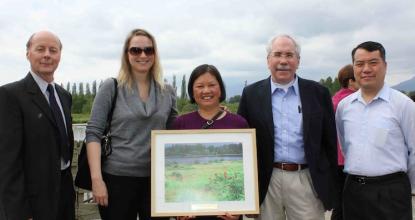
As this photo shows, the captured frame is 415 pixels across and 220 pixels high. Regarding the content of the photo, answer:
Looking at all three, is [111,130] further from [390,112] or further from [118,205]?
[390,112]

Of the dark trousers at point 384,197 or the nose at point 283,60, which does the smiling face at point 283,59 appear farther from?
the dark trousers at point 384,197

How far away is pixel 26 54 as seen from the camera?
4.02 meters

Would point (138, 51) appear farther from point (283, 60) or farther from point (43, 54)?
point (283, 60)

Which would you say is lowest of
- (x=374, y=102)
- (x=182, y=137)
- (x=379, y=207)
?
(x=379, y=207)

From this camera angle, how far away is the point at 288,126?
425 centimetres

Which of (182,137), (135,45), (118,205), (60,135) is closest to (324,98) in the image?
(182,137)

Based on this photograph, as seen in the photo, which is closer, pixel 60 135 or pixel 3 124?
pixel 3 124

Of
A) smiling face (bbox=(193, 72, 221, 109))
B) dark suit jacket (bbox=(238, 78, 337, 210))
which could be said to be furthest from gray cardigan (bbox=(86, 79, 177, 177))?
dark suit jacket (bbox=(238, 78, 337, 210))

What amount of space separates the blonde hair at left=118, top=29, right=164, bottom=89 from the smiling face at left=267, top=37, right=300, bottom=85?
1158mm

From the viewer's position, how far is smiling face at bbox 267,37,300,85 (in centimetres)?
423

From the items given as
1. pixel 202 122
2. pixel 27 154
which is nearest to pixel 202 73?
pixel 202 122

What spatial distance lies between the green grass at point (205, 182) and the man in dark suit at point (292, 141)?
0.46m

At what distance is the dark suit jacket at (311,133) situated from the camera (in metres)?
4.16

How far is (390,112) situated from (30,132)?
338 centimetres
